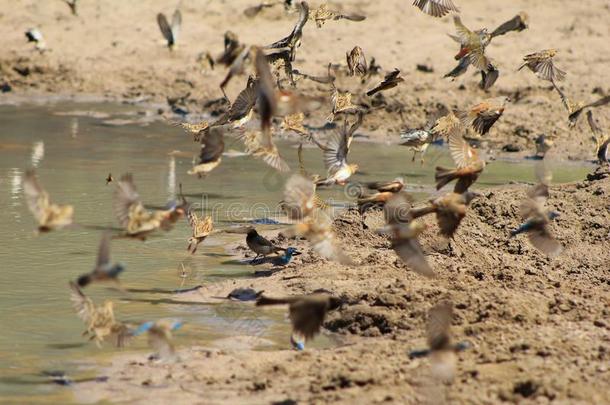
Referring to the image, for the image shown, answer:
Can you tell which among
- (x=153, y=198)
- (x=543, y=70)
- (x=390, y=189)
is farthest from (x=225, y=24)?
(x=390, y=189)

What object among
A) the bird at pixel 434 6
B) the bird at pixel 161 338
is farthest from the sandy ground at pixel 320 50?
the bird at pixel 161 338

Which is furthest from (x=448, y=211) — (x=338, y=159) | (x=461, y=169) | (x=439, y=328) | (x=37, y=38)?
(x=37, y=38)

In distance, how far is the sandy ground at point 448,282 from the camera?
20.3ft

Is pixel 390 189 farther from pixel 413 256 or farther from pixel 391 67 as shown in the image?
pixel 391 67

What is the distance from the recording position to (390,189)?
8.17 metres

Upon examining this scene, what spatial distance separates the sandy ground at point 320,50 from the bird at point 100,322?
37.7 feet

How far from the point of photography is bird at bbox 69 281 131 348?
701 centimetres

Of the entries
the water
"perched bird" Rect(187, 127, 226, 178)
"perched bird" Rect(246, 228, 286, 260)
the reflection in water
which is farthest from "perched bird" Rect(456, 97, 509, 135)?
the reflection in water

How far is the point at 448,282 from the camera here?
8.42m

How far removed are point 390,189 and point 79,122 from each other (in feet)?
37.8

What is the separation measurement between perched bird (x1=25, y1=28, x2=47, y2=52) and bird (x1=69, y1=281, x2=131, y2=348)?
51.5 ft

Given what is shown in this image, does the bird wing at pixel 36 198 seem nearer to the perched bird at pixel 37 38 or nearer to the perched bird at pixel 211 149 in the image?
the perched bird at pixel 211 149

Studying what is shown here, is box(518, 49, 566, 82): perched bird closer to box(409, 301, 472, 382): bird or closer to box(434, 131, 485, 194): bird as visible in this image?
box(434, 131, 485, 194): bird

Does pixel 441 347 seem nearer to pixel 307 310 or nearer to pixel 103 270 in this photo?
pixel 307 310
